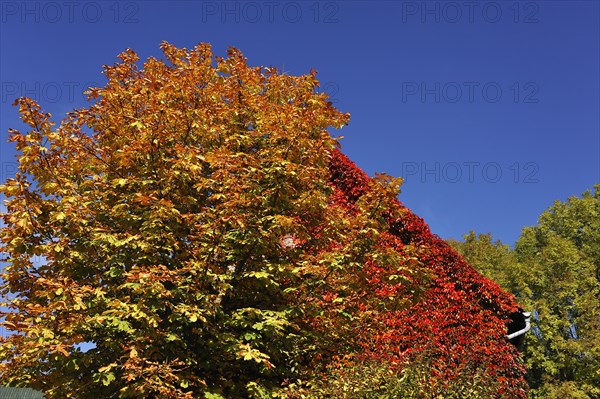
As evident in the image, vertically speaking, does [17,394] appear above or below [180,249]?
above

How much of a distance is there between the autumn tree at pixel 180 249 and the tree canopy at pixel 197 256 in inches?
1.8

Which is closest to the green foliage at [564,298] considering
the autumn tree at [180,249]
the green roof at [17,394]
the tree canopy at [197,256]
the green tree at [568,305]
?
the green tree at [568,305]

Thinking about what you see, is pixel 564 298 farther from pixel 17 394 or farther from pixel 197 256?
pixel 17 394

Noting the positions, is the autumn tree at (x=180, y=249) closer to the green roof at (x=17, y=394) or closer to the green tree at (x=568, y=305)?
the green tree at (x=568, y=305)

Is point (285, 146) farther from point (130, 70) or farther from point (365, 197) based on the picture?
point (130, 70)

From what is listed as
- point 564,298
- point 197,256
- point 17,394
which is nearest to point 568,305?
point 564,298

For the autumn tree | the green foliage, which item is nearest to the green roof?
the autumn tree

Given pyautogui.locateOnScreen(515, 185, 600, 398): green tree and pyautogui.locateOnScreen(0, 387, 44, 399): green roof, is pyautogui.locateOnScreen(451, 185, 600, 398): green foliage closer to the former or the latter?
pyautogui.locateOnScreen(515, 185, 600, 398): green tree

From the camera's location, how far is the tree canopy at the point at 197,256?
30.0 feet

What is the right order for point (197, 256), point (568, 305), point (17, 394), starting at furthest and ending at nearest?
point (17, 394) → point (568, 305) → point (197, 256)

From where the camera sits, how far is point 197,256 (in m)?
10.1

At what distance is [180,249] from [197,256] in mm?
402

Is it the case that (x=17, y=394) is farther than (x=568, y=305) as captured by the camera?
Yes

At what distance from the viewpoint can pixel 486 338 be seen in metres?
15.7
